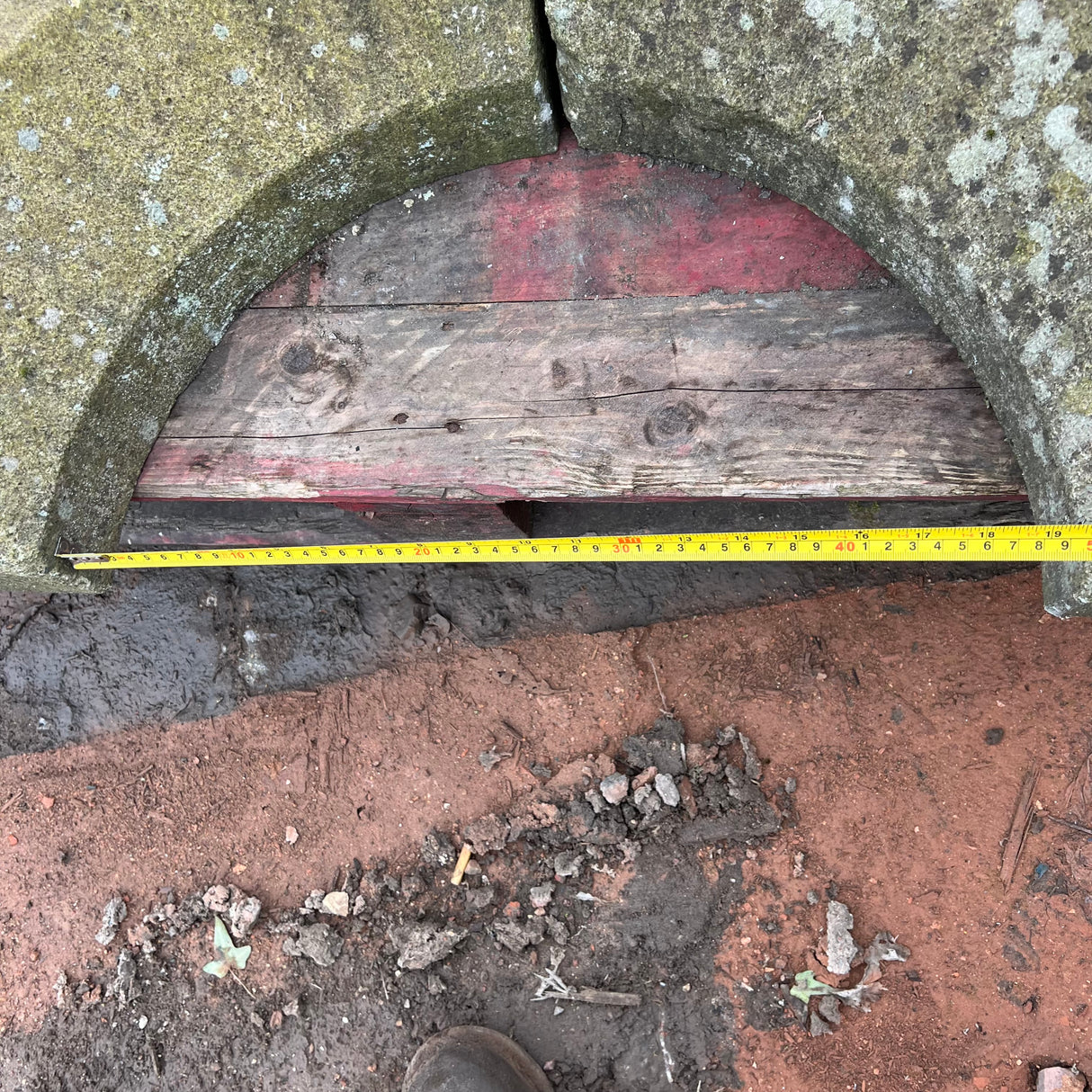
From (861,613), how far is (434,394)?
1973 mm

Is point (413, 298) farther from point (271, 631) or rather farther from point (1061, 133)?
point (271, 631)

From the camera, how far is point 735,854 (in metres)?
2.92

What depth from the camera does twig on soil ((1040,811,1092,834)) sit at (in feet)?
9.21

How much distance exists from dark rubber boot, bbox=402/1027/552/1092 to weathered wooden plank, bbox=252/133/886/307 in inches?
105

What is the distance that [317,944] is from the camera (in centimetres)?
294

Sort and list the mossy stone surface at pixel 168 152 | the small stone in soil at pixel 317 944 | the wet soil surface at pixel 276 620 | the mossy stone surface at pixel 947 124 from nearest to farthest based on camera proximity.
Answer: the mossy stone surface at pixel 947 124, the mossy stone surface at pixel 168 152, the small stone in soil at pixel 317 944, the wet soil surface at pixel 276 620

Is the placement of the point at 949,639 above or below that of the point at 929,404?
below

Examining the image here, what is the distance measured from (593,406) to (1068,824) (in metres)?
2.44

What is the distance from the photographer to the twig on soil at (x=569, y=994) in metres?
2.85

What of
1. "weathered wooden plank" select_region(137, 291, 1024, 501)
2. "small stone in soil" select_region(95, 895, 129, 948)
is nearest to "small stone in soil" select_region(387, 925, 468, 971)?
"small stone in soil" select_region(95, 895, 129, 948)

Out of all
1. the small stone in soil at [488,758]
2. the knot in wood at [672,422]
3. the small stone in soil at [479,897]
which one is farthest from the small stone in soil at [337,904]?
the knot in wood at [672,422]

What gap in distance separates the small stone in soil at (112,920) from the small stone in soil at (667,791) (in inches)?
88.8

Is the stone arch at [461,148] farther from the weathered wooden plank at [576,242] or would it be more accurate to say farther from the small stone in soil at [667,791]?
the small stone in soil at [667,791]

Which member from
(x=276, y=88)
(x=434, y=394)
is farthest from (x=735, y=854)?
(x=276, y=88)
